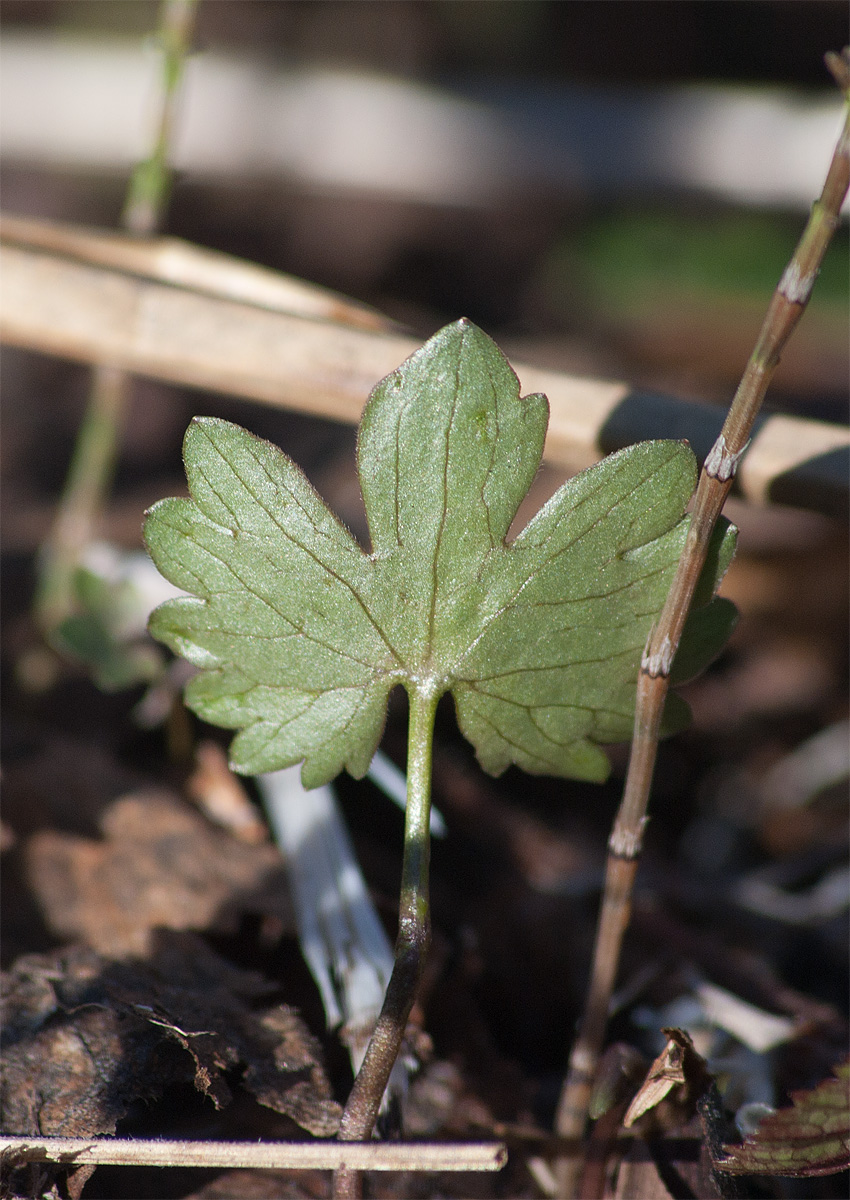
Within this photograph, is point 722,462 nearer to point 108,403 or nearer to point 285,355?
point 285,355

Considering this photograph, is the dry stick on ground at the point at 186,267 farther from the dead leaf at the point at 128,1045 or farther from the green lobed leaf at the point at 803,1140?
the green lobed leaf at the point at 803,1140

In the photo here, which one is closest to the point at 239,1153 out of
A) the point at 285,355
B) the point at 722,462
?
the point at 722,462

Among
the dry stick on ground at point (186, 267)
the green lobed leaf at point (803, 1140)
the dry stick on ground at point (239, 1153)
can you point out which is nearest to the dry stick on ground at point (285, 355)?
the dry stick on ground at point (186, 267)

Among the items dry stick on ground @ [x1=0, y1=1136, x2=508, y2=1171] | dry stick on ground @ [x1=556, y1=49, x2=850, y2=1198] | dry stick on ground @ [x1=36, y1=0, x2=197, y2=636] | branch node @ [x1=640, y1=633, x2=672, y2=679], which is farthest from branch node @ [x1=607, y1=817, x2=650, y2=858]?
dry stick on ground @ [x1=36, y1=0, x2=197, y2=636]

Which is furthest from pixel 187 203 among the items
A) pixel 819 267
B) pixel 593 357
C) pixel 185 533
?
pixel 819 267

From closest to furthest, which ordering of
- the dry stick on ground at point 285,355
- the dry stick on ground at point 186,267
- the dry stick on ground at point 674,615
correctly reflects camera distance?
the dry stick on ground at point 674,615, the dry stick on ground at point 285,355, the dry stick on ground at point 186,267

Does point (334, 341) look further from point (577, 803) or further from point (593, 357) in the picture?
point (593, 357)
